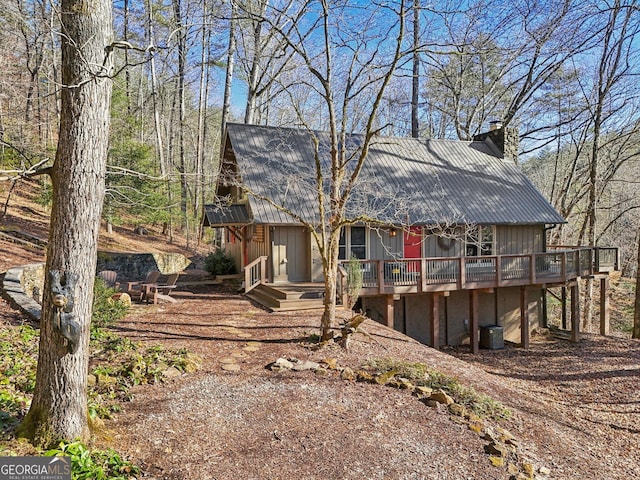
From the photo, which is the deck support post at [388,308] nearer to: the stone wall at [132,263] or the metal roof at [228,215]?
the metal roof at [228,215]

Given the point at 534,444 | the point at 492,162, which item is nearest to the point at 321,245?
the point at 534,444

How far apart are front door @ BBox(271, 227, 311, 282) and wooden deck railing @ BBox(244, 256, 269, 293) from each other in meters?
0.32

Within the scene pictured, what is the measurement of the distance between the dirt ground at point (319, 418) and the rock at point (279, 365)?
0.21 m

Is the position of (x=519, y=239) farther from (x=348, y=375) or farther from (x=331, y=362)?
(x=348, y=375)

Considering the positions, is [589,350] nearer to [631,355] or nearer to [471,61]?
[631,355]

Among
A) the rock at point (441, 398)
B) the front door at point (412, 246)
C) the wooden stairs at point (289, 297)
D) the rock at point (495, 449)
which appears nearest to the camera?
Result: the rock at point (495, 449)

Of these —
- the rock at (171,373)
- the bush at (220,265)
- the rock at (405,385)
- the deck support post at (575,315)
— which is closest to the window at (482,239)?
the deck support post at (575,315)

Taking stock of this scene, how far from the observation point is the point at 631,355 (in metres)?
12.6

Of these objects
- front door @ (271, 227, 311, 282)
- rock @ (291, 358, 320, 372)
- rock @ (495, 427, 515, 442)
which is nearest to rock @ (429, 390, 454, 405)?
rock @ (495, 427, 515, 442)

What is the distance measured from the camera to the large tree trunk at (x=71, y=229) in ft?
12.8

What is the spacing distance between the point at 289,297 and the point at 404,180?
6804 mm

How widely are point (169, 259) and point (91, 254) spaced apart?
16987 mm

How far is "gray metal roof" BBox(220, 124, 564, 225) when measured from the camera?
1352 centimetres

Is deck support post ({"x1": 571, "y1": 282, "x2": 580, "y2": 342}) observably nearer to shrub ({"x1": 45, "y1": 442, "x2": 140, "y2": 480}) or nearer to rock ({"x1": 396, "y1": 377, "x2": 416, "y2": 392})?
rock ({"x1": 396, "y1": 377, "x2": 416, "y2": 392})
